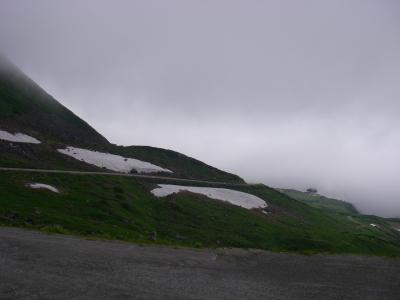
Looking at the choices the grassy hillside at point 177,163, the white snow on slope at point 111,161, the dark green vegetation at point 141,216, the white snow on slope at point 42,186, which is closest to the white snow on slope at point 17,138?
the white snow on slope at point 111,161

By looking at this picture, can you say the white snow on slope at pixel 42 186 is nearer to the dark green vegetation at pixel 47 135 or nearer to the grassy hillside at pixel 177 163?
the dark green vegetation at pixel 47 135

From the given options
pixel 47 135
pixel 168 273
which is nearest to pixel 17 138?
pixel 47 135

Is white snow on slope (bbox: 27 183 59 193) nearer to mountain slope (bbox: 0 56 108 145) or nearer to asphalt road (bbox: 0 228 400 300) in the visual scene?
asphalt road (bbox: 0 228 400 300)

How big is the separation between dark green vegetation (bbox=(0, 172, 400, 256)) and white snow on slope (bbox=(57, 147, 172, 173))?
40.3ft

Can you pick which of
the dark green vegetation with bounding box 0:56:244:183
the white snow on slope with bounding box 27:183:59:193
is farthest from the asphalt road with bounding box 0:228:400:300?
the dark green vegetation with bounding box 0:56:244:183

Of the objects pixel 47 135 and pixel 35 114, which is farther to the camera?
pixel 35 114

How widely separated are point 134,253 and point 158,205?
5167 cm

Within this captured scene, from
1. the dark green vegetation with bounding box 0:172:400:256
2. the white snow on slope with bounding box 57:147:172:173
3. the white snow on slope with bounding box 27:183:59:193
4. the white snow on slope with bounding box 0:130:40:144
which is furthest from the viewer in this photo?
the white snow on slope with bounding box 57:147:172:173

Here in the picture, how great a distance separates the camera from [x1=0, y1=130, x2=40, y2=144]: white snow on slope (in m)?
92.8

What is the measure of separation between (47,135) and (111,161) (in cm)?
1852

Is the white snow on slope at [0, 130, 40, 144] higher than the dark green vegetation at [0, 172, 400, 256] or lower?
higher

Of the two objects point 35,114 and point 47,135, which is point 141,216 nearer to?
point 47,135

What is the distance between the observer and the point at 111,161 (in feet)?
350

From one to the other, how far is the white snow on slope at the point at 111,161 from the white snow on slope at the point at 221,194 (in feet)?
40.8
